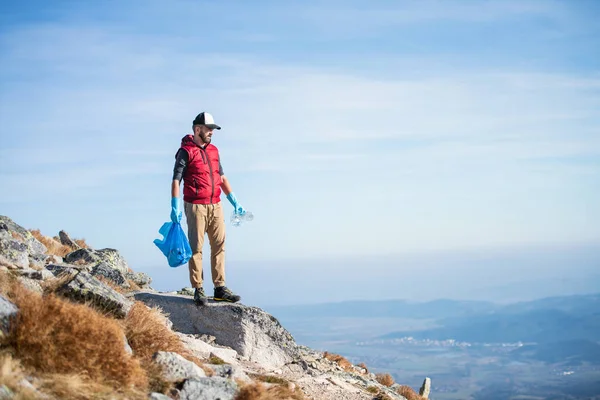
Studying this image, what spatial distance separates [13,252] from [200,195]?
3.58 meters

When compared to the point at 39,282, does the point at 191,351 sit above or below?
below

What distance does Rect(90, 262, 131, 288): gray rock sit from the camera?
14016mm

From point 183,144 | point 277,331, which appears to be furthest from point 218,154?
point 277,331

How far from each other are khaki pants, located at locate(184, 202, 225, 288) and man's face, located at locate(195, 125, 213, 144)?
131cm

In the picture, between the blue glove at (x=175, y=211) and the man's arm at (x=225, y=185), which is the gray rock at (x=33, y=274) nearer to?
the blue glove at (x=175, y=211)

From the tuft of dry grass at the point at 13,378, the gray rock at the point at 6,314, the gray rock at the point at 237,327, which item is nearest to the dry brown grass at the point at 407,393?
the gray rock at the point at 237,327

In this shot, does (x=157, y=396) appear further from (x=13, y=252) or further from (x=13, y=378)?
(x=13, y=252)

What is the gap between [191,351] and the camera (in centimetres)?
1037

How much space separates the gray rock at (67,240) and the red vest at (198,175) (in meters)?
9.84

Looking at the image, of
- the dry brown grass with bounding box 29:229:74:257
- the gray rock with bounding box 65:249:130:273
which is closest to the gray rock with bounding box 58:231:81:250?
the dry brown grass with bounding box 29:229:74:257

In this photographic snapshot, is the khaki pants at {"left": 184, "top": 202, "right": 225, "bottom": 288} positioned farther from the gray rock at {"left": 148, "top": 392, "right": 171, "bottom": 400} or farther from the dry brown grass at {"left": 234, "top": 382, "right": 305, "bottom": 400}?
the gray rock at {"left": 148, "top": 392, "right": 171, "bottom": 400}

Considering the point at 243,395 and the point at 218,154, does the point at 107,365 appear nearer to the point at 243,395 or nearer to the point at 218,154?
the point at 243,395

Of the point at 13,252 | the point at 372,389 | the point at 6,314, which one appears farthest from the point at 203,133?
the point at 372,389

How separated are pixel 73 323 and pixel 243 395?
253 centimetres
